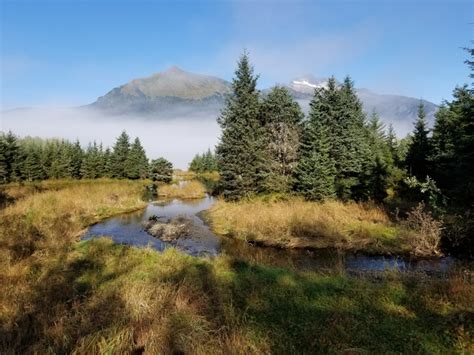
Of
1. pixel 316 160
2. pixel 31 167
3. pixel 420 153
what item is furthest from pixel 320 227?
pixel 31 167

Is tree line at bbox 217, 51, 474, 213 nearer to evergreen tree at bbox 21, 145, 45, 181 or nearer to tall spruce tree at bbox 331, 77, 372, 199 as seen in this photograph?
tall spruce tree at bbox 331, 77, 372, 199

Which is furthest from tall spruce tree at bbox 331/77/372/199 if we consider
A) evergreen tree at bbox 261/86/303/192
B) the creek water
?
the creek water

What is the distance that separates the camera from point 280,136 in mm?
30000

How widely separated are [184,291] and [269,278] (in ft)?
9.81

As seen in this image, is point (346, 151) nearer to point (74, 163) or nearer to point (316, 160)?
point (316, 160)

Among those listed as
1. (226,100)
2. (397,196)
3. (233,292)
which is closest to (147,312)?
(233,292)

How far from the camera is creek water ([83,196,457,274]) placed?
13.8 meters

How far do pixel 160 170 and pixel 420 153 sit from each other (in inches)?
1856

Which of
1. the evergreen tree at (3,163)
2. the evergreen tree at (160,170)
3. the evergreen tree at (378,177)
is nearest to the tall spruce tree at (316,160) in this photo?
the evergreen tree at (378,177)

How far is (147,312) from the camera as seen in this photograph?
7363 millimetres

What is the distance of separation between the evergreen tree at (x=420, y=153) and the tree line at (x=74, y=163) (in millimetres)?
45293

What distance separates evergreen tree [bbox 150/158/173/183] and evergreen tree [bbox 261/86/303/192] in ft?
123

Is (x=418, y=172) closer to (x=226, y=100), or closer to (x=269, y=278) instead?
(x=226, y=100)

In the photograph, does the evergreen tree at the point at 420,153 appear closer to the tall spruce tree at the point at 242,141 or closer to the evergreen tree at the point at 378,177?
the evergreen tree at the point at 378,177
